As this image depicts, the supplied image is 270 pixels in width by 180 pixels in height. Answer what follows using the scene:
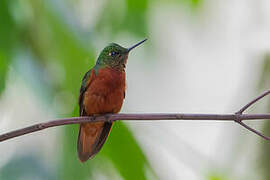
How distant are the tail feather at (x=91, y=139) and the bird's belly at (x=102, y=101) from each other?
11 cm

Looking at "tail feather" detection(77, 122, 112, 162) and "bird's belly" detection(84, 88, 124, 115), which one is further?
"bird's belly" detection(84, 88, 124, 115)

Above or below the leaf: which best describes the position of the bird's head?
below

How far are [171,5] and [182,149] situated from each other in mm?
912

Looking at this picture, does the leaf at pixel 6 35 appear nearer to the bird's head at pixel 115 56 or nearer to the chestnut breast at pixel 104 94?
the chestnut breast at pixel 104 94

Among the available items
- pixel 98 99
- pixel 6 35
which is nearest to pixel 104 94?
pixel 98 99

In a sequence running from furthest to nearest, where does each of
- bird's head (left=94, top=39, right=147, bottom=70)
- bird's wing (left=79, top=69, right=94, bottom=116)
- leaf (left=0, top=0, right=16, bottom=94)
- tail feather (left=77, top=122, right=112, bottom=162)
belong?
bird's head (left=94, top=39, right=147, bottom=70) < bird's wing (left=79, top=69, right=94, bottom=116) < tail feather (left=77, top=122, right=112, bottom=162) < leaf (left=0, top=0, right=16, bottom=94)

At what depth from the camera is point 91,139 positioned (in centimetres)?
273

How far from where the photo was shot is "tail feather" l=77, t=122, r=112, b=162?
2451 millimetres

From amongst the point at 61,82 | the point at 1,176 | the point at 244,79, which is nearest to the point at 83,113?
the point at 61,82

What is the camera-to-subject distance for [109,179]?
2.41 m

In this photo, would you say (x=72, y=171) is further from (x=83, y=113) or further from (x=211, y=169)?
(x=211, y=169)

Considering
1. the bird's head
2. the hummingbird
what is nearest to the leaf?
the hummingbird

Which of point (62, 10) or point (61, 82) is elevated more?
point (62, 10)

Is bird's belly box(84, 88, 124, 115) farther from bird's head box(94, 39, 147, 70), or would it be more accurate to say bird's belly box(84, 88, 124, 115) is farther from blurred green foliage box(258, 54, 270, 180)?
blurred green foliage box(258, 54, 270, 180)
